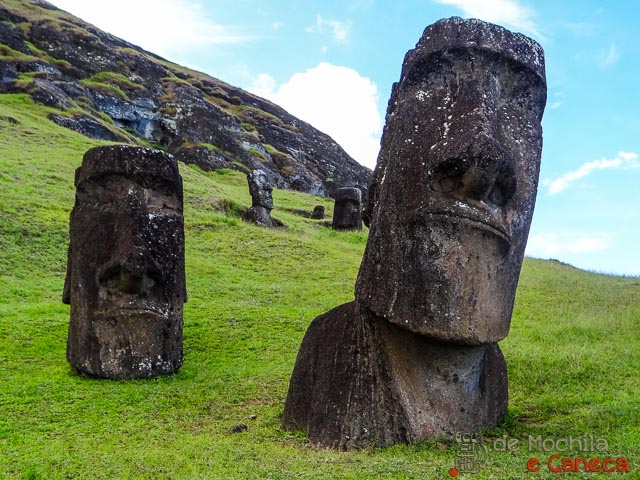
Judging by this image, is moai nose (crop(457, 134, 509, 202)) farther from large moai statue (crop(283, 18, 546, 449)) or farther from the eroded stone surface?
the eroded stone surface

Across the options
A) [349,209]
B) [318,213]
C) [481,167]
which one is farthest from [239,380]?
[318,213]

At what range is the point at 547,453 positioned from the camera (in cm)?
439

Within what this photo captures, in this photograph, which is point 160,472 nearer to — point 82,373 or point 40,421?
point 40,421

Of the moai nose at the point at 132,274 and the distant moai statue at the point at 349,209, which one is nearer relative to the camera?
the moai nose at the point at 132,274

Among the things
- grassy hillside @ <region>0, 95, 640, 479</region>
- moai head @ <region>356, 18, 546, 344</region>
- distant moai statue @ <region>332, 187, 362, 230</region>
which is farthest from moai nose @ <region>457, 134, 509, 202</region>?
distant moai statue @ <region>332, 187, 362, 230</region>

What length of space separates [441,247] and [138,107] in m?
44.9

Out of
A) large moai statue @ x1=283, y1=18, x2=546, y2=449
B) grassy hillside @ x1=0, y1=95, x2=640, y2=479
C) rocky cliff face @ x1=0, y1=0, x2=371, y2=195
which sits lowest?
grassy hillside @ x1=0, y1=95, x2=640, y2=479

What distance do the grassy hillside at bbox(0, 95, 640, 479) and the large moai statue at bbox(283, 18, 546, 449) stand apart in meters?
0.32

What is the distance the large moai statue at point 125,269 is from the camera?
7.84 meters

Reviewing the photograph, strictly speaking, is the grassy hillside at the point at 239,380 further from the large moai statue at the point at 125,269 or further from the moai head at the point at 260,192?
the moai head at the point at 260,192

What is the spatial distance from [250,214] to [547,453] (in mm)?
20513

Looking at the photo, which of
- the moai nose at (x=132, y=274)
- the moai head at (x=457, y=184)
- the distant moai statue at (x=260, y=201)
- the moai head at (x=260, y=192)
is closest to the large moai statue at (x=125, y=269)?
the moai nose at (x=132, y=274)

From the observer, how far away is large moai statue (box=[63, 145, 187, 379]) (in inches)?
309

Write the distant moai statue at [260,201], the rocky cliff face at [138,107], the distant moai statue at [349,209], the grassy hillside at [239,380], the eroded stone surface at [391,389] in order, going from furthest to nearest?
the rocky cliff face at [138,107] → the distant moai statue at [349,209] → the distant moai statue at [260,201] → the eroded stone surface at [391,389] → the grassy hillside at [239,380]
